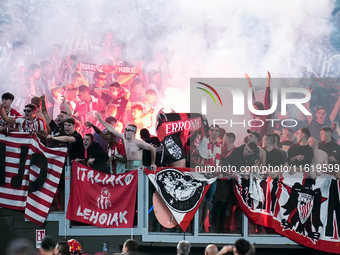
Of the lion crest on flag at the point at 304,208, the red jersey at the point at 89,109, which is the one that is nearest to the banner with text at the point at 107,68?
the red jersey at the point at 89,109

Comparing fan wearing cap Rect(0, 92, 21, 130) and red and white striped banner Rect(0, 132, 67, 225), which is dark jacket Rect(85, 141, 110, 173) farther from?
fan wearing cap Rect(0, 92, 21, 130)

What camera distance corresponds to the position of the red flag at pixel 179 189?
512 inches

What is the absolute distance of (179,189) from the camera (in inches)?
514

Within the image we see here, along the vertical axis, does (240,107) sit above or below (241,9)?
below

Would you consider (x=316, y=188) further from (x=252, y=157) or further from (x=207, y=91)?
(x=207, y=91)

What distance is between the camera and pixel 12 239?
12.9 m

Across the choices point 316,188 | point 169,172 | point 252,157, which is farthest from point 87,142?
point 316,188

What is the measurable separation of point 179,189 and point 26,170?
2.95 metres

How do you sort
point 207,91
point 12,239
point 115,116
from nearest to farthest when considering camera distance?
point 12,239 → point 207,91 → point 115,116

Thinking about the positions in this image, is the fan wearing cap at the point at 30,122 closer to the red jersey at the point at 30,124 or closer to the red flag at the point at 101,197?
the red jersey at the point at 30,124

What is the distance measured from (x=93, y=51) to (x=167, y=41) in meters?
1.96

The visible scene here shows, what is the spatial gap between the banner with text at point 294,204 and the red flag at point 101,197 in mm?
2069

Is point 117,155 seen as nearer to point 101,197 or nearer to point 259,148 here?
point 101,197

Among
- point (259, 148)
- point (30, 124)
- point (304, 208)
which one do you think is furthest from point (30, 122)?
point (304, 208)
